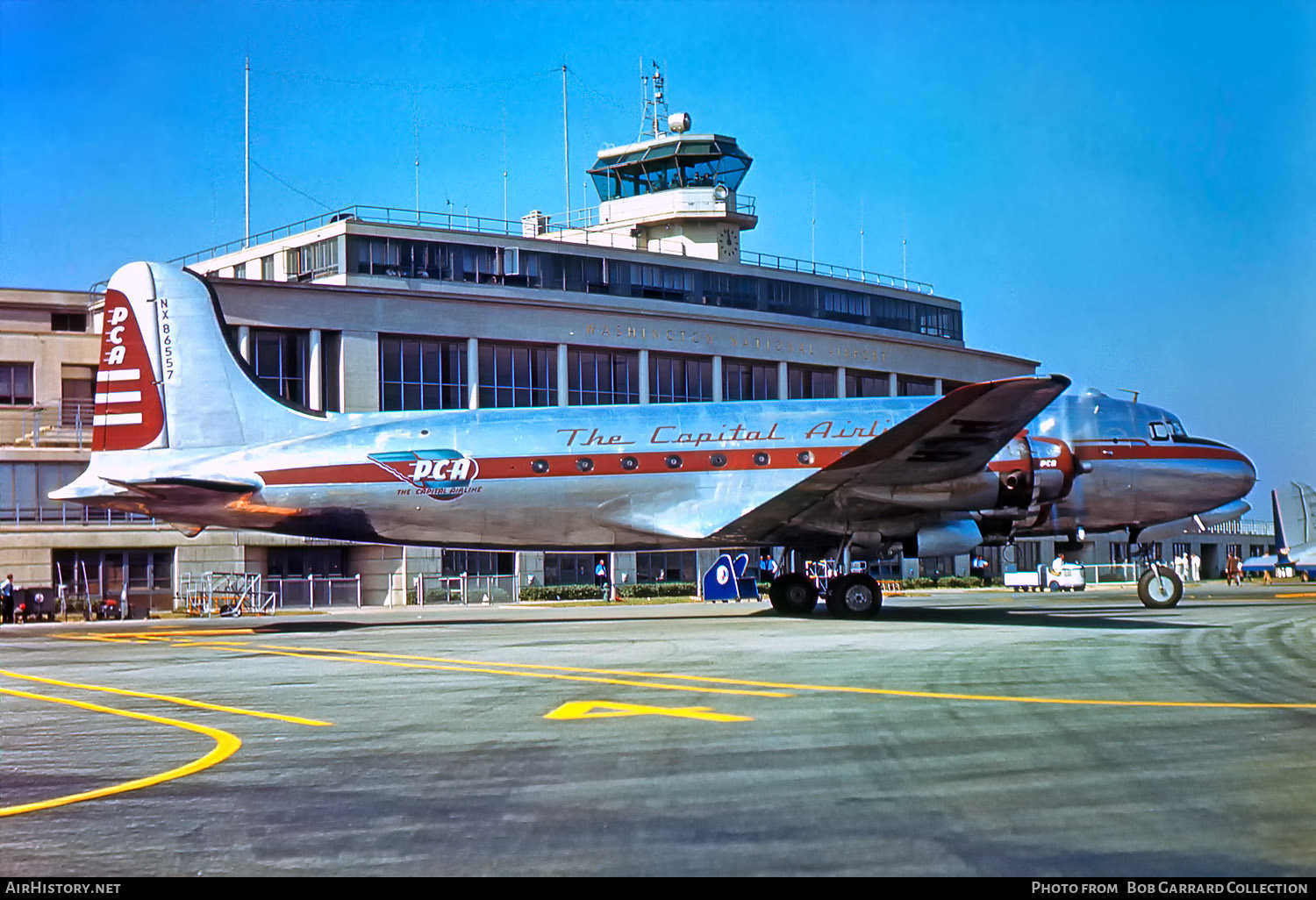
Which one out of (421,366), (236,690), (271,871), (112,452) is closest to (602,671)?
(236,690)

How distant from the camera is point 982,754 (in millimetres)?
9938

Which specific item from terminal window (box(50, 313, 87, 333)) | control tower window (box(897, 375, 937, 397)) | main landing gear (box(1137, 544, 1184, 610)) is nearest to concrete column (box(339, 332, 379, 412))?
terminal window (box(50, 313, 87, 333))

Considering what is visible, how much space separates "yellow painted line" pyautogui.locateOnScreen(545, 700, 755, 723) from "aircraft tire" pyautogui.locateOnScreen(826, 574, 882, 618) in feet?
53.0

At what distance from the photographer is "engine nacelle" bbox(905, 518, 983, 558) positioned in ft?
93.7

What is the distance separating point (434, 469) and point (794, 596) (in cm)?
1002

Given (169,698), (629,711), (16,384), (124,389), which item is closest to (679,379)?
(16,384)

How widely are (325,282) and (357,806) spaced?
59347 mm

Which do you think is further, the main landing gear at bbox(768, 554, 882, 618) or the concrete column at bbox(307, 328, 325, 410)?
the concrete column at bbox(307, 328, 325, 410)

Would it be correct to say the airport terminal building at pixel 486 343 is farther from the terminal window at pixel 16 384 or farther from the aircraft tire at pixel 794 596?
the aircraft tire at pixel 794 596

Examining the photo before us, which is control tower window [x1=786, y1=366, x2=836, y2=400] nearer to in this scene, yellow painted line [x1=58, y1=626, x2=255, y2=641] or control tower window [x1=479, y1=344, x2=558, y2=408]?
control tower window [x1=479, y1=344, x2=558, y2=408]

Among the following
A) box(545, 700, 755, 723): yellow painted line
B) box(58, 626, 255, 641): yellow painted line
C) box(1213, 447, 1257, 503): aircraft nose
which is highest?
box(1213, 447, 1257, 503): aircraft nose

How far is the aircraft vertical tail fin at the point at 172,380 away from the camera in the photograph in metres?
30.1

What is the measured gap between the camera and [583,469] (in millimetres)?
29719

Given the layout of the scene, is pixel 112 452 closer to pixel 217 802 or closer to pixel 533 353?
pixel 217 802
